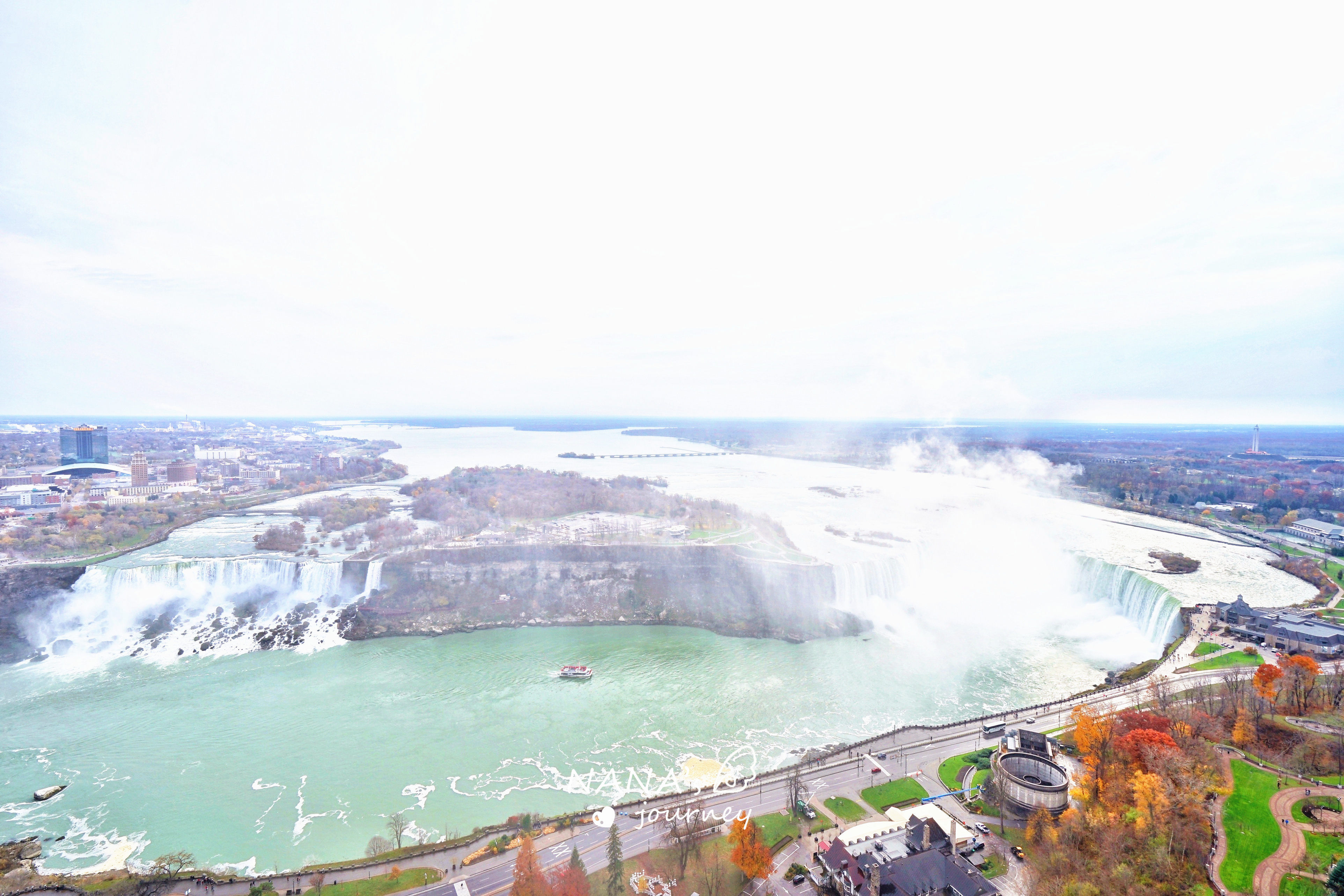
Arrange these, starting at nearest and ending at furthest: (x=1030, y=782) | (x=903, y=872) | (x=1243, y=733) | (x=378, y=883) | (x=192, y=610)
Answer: (x=903, y=872) < (x=378, y=883) < (x=1030, y=782) < (x=1243, y=733) < (x=192, y=610)

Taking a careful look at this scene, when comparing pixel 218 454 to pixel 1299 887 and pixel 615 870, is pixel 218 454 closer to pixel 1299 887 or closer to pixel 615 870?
pixel 615 870

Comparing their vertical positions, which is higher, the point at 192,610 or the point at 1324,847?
the point at 1324,847

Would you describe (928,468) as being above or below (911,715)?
above

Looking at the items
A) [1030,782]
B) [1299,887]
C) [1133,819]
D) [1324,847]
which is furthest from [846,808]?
[1324,847]

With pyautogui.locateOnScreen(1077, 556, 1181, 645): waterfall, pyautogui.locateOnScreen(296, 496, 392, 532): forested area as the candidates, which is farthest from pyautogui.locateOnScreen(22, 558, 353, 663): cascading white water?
pyautogui.locateOnScreen(1077, 556, 1181, 645): waterfall

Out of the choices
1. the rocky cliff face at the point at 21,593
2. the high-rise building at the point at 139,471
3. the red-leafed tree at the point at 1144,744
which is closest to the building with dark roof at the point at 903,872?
the red-leafed tree at the point at 1144,744

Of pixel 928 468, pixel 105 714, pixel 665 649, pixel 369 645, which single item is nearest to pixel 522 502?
pixel 369 645

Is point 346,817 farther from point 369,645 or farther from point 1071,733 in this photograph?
point 1071,733
